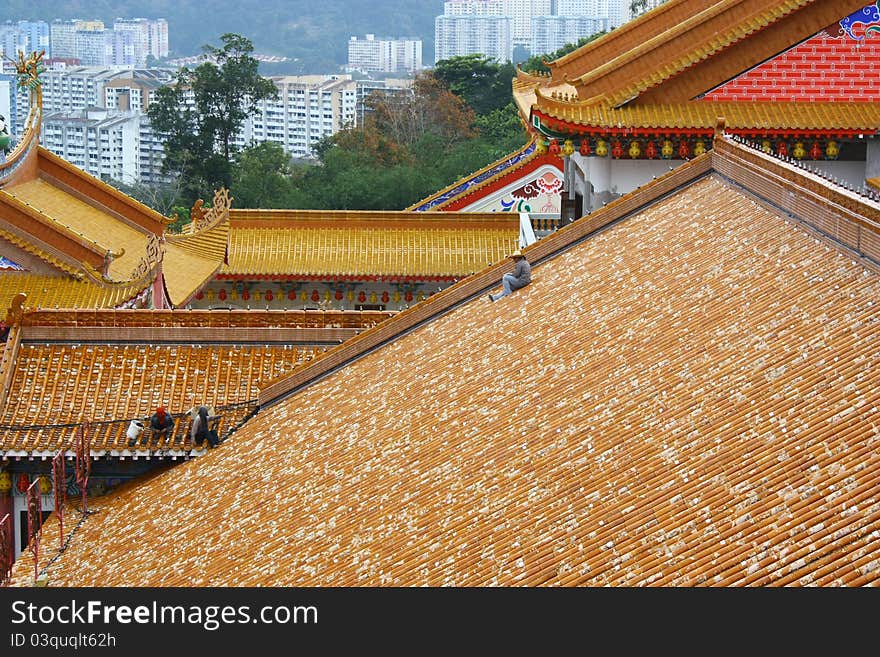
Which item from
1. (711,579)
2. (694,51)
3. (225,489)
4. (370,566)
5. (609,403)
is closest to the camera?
(711,579)

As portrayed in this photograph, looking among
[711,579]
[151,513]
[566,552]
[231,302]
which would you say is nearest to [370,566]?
[566,552]

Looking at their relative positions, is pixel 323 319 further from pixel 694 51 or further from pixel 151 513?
pixel 694 51

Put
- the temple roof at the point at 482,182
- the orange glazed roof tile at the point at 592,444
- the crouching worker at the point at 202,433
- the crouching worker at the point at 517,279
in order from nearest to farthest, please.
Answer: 1. the orange glazed roof tile at the point at 592,444
2. the crouching worker at the point at 202,433
3. the crouching worker at the point at 517,279
4. the temple roof at the point at 482,182

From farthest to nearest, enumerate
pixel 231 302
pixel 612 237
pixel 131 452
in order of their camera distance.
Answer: pixel 231 302 < pixel 612 237 < pixel 131 452

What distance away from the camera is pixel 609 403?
43.8 ft

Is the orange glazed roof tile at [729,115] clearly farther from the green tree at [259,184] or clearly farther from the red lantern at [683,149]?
the green tree at [259,184]

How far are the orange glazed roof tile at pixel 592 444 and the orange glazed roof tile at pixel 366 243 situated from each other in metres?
14.5

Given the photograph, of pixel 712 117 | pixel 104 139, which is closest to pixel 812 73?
pixel 712 117

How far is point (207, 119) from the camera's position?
68.8m

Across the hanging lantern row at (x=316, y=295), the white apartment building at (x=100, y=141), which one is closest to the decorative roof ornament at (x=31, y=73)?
the hanging lantern row at (x=316, y=295)

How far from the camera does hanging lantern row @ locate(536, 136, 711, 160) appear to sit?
24188mm

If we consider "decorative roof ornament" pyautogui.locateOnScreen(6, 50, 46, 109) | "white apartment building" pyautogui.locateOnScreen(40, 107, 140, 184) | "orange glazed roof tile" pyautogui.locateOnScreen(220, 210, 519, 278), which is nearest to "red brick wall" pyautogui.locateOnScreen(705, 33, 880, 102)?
"orange glazed roof tile" pyautogui.locateOnScreen(220, 210, 519, 278)

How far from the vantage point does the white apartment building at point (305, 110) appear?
163 meters

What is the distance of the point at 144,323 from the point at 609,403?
787cm
